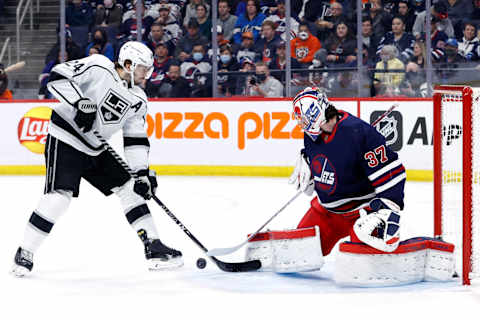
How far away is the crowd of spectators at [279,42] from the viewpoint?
758 centimetres

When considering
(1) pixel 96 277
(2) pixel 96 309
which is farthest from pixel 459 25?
(2) pixel 96 309

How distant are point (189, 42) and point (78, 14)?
3.97 ft

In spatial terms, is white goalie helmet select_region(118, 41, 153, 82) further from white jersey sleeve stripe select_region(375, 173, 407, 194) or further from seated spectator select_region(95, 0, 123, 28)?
seated spectator select_region(95, 0, 123, 28)

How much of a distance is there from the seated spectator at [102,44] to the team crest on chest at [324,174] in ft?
17.6

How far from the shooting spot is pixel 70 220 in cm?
526

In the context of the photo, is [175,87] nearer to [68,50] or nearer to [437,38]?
[68,50]

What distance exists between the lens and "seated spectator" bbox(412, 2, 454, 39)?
299 inches

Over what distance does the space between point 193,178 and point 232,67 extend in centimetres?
119

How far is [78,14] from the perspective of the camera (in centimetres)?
846

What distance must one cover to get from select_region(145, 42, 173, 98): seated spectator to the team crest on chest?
479 cm

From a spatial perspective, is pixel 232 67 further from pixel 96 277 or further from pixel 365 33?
pixel 96 277

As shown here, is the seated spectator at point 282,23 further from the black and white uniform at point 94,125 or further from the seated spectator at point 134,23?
the black and white uniform at point 94,125

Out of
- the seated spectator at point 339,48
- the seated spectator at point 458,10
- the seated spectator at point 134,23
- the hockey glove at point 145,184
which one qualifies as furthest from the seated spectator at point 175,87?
the hockey glove at point 145,184

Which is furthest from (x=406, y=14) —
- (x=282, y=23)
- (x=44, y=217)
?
(x=44, y=217)
